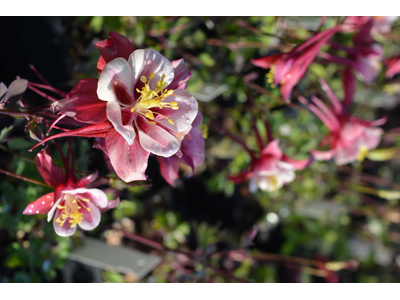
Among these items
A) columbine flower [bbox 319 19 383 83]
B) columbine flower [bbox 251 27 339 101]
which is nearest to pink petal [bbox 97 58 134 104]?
columbine flower [bbox 251 27 339 101]

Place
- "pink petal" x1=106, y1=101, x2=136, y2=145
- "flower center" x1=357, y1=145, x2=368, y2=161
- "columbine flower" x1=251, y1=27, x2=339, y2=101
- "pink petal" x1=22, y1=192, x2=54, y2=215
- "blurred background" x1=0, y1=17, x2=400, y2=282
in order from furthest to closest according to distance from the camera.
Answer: "flower center" x1=357, y1=145, x2=368, y2=161 < "blurred background" x1=0, y1=17, x2=400, y2=282 < "columbine flower" x1=251, y1=27, x2=339, y2=101 < "pink petal" x1=22, y1=192, x2=54, y2=215 < "pink petal" x1=106, y1=101, x2=136, y2=145

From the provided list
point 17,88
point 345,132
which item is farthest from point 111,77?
point 345,132

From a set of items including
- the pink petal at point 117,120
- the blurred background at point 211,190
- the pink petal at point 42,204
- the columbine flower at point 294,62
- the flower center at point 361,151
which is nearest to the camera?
the pink petal at point 117,120

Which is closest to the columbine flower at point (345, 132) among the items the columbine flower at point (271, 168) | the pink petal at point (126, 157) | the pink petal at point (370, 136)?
the pink petal at point (370, 136)

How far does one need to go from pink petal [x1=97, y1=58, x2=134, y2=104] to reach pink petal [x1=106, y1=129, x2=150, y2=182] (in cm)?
4

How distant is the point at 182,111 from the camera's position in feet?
1.14

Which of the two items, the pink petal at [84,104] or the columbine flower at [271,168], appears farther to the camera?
the columbine flower at [271,168]

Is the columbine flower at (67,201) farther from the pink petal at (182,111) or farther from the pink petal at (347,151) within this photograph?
the pink petal at (347,151)

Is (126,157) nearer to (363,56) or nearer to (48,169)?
(48,169)

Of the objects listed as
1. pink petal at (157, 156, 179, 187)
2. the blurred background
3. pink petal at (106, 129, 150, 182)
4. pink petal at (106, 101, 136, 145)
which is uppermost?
pink petal at (106, 101, 136, 145)

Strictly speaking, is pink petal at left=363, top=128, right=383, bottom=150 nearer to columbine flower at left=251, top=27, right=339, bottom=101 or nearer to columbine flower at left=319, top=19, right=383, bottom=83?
columbine flower at left=319, top=19, right=383, bottom=83

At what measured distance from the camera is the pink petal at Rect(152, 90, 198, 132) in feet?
1.13

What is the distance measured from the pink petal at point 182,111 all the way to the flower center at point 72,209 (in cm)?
17

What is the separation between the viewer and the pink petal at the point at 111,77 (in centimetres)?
30
